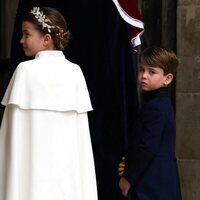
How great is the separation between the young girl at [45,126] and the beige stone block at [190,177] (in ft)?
6.60

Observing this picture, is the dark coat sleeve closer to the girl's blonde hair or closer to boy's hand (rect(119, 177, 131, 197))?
boy's hand (rect(119, 177, 131, 197))

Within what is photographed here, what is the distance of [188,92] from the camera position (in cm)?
514

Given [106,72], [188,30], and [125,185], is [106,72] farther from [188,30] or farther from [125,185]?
[188,30]

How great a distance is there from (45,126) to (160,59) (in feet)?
2.67

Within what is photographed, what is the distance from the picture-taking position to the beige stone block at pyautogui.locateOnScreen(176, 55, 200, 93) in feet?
16.7

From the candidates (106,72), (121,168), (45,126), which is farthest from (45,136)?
(106,72)

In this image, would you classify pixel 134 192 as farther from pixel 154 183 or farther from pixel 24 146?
pixel 24 146

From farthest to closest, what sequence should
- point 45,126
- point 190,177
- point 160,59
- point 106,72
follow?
point 190,177 → point 106,72 → point 160,59 → point 45,126

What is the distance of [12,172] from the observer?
3.05m

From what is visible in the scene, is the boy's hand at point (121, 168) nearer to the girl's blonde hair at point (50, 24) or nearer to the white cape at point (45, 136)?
the white cape at point (45, 136)

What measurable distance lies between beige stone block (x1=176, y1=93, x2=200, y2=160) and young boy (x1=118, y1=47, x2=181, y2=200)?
1553 millimetres

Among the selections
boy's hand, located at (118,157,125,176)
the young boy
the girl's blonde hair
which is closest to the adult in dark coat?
boy's hand, located at (118,157,125,176)

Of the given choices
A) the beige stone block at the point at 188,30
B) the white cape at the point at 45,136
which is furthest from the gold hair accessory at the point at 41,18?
the beige stone block at the point at 188,30

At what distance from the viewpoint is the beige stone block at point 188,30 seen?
5098 mm
